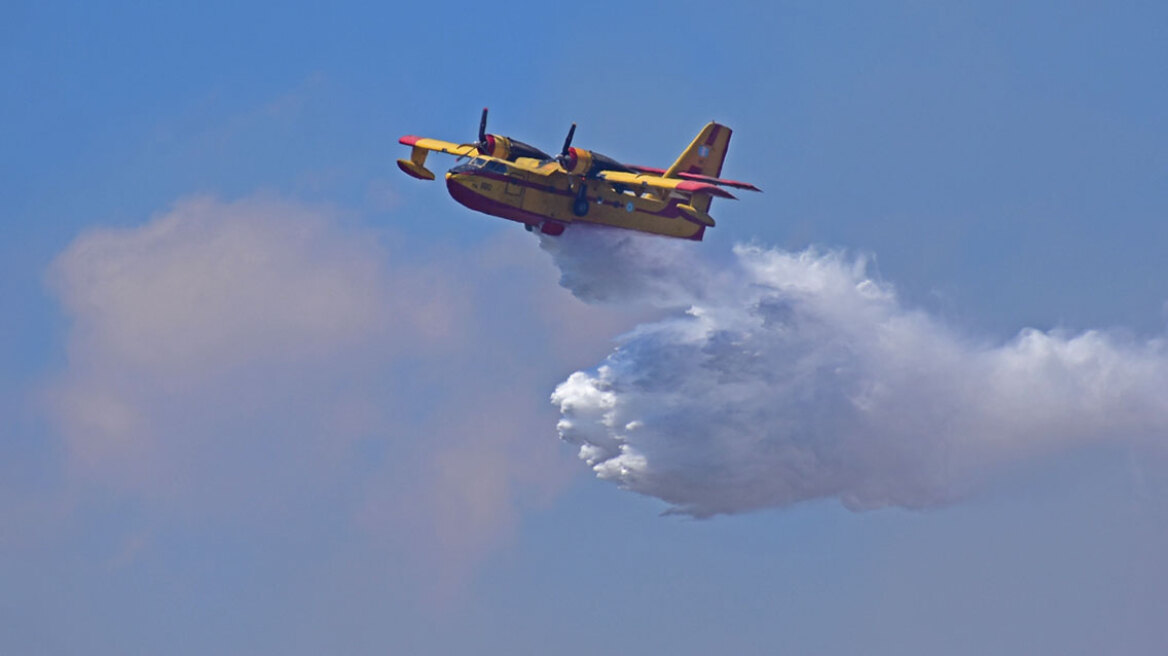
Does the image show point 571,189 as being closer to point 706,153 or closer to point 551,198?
point 551,198

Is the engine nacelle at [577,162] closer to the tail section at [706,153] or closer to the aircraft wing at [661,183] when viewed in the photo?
the aircraft wing at [661,183]

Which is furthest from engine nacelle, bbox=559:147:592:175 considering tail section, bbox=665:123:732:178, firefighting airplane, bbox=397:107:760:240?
tail section, bbox=665:123:732:178

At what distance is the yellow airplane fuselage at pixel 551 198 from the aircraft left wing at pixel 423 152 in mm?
2953

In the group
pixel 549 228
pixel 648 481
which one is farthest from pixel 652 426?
pixel 549 228

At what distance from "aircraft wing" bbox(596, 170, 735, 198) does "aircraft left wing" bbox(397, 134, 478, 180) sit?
4.70 metres

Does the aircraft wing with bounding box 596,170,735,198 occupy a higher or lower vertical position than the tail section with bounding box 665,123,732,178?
lower

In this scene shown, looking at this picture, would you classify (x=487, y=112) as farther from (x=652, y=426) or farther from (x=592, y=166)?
(x=652, y=426)

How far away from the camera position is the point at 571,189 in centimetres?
7350

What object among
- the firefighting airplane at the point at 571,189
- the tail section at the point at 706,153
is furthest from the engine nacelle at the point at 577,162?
the tail section at the point at 706,153

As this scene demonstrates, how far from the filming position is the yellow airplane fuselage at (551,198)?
7231 centimetres

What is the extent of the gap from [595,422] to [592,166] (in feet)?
25.2

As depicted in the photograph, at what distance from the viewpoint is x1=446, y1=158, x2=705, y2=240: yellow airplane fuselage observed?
72312mm

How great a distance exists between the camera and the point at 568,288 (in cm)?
7494

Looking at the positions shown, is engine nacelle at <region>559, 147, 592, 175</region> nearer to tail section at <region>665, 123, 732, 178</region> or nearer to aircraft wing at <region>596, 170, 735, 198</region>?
aircraft wing at <region>596, 170, 735, 198</region>
